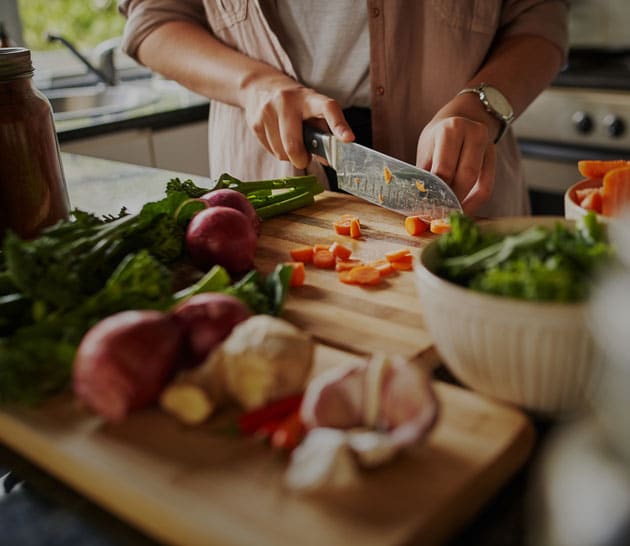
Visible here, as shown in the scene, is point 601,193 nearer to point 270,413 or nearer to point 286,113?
point 270,413

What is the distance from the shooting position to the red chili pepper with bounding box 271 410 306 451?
0.74m

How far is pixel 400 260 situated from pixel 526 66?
0.73 meters

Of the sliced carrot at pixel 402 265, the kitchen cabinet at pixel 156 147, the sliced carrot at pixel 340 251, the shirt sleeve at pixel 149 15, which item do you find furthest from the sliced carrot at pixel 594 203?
the kitchen cabinet at pixel 156 147

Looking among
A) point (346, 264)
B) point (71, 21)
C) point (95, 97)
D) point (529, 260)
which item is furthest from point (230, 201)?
point (71, 21)

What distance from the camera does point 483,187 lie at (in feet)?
4.91

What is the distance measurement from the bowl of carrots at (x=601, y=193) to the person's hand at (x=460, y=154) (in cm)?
31

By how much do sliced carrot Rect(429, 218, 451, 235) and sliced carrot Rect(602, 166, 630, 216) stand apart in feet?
1.20

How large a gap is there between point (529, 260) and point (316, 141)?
0.90 m

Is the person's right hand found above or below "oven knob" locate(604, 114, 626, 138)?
above

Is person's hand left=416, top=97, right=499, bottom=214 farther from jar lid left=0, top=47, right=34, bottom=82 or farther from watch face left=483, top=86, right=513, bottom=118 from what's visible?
jar lid left=0, top=47, right=34, bottom=82

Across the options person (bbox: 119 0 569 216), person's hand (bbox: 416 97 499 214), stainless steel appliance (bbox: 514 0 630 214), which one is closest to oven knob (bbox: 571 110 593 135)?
stainless steel appliance (bbox: 514 0 630 214)

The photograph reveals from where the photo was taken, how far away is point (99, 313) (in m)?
0.92

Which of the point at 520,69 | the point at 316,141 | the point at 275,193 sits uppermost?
the point at 520,69

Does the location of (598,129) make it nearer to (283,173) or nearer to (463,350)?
(283,173)
